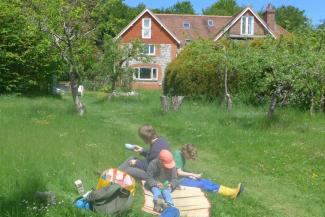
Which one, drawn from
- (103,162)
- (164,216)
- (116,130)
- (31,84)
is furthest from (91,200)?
(31,84)

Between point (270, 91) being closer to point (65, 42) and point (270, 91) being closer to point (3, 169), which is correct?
point (65, 42)

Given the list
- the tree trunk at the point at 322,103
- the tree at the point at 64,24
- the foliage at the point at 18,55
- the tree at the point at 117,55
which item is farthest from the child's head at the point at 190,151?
the tree at the point at 117,55

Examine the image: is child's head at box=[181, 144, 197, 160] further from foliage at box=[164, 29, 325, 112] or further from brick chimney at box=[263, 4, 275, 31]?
brick chimney at box=[263, 4, 275, 31]

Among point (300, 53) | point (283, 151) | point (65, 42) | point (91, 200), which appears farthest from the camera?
point (65, 42)

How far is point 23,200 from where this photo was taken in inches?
271

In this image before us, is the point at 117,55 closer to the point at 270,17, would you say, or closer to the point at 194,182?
the point at 194,182

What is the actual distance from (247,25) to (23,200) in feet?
153

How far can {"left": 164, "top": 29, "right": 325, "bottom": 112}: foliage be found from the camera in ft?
53.6

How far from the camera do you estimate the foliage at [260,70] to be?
16.3 meters

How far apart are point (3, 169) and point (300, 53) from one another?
37.0 ft

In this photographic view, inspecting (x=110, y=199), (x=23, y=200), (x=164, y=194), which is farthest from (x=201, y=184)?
(x=23, y=200)

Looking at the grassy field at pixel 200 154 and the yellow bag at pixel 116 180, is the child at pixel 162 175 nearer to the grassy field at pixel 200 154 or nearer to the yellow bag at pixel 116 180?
the grassy field at pixel 200 154

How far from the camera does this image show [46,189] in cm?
773

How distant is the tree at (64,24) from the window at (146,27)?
3262cm
